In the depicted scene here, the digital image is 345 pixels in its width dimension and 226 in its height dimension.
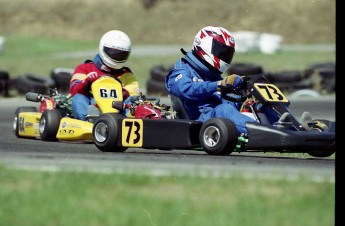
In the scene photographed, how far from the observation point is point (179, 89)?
8.55 meters

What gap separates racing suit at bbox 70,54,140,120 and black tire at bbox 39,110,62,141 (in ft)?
0.63

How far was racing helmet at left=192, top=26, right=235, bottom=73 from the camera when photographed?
28.5ft

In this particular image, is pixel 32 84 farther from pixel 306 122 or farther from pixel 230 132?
pixel 230 132

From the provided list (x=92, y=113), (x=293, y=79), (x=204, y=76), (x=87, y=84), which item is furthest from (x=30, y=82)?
(x=204, y=76)

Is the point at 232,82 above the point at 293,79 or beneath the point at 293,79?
beneath

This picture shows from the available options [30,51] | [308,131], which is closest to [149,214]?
[308,131]

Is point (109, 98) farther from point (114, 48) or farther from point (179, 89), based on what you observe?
point (179, 89)

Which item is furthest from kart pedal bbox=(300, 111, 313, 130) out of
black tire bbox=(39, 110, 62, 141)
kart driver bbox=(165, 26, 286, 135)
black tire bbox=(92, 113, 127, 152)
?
black tire bbox=(39, 110, 62, 141)

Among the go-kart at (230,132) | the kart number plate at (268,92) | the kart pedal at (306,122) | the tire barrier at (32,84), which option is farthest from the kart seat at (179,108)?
the tire barrier at (32,84)

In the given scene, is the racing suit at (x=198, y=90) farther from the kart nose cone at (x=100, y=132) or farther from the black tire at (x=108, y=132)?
the kart nose cone at (x=100, y=132)

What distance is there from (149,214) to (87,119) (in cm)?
445

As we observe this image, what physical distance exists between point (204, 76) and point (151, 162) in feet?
5.18

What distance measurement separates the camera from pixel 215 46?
28.5ft

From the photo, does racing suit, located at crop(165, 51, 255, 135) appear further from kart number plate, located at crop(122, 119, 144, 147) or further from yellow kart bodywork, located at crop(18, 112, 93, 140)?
yellow kart bodywork, located at crop(18, 112, 93, 140)
